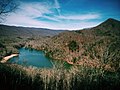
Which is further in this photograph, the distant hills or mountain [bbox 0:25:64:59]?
mountain [bbox 0:25:64:59]

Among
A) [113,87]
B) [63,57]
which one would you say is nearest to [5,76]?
[113,87]

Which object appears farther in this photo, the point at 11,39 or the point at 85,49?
the point at 11,39

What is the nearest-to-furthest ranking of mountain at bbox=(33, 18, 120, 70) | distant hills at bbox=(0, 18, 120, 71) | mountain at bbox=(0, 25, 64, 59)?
1. mountain at bbox=(33, 18, 120, 70)
2. distant hills at bbox=(0, 18, 120, 71)
3. mountain at bbox=(0, 25, 64, 59)

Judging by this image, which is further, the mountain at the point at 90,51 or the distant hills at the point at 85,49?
the distant hills at the point at 85,49

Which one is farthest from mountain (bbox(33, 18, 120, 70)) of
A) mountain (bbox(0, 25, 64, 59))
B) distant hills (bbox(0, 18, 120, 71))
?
mountain (bbox(0, 25, 64, 59))

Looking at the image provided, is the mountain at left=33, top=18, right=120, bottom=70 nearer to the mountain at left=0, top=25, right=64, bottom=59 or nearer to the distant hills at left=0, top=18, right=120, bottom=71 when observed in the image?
the distant hills at left=0, top=18, right=120, bottom=71

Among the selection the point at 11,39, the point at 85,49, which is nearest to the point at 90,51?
the point at 85,49

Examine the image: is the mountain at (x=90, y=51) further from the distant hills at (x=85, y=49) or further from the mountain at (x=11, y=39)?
the mountain at (x=11, y=39)

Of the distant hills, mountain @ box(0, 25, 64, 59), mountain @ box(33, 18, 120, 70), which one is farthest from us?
mountain @ box(0, 25, 64, 59)

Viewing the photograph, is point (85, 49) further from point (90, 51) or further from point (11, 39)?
point (11, 39)

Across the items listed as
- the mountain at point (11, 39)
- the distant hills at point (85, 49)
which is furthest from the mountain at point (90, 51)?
the mountain at point (11, 39)

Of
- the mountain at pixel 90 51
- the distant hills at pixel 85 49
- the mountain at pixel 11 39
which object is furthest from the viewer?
the mountain at pixel 11 39
